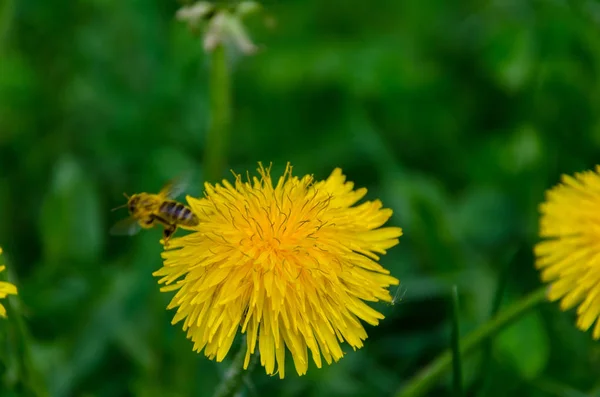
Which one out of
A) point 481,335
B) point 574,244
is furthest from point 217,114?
point 574,244

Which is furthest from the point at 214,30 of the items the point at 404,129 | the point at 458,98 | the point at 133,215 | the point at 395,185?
the point at 458,98

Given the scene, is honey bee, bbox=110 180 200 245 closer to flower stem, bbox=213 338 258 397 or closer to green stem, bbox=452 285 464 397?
flower stem, bbox=213 338 258 397

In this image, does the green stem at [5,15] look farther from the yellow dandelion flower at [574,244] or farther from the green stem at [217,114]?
the yellow dandelion flower at [574,244]

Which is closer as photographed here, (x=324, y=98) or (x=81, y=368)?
(x=81, y=368)

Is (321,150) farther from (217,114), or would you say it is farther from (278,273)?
(278,273)

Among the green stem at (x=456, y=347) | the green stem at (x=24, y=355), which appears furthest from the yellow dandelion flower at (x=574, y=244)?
the green stem at (x=24, y=355)

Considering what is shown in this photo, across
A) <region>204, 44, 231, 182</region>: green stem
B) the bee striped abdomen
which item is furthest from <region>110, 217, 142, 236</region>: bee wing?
<region>204, 44, 231, 182</region>: green stem

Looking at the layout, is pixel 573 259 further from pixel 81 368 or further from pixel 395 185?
pixel 81 368
